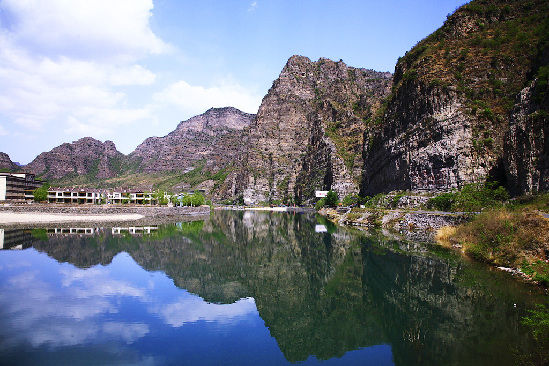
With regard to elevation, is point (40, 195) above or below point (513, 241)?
above

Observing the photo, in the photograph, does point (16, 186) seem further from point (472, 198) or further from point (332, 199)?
point (472, 198)

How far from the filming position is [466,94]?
50.6 meters

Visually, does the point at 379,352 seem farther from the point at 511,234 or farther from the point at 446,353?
the point at 511,234

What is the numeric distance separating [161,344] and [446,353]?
1133 centimetres

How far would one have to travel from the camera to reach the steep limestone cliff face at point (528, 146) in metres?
30.9

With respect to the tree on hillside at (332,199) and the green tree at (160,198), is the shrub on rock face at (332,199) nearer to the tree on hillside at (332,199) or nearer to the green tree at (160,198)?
the tree on hillside at (332,199)

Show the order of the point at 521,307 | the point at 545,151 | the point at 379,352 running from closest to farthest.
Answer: the point at 379,352 < the point at 521,307 < the point at 545,151

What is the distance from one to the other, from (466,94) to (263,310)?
4968cm

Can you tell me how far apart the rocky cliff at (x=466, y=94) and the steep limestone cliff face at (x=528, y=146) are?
59 centimetres

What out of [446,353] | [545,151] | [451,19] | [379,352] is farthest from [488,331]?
[451,19]

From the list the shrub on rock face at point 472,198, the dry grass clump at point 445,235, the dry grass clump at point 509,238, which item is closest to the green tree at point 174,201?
the shrub on rock face at point 472,198

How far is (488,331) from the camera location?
44.4 feet

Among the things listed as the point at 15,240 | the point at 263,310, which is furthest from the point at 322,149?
the point at 263,310

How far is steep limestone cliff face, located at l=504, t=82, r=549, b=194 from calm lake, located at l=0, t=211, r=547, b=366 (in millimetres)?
12259
